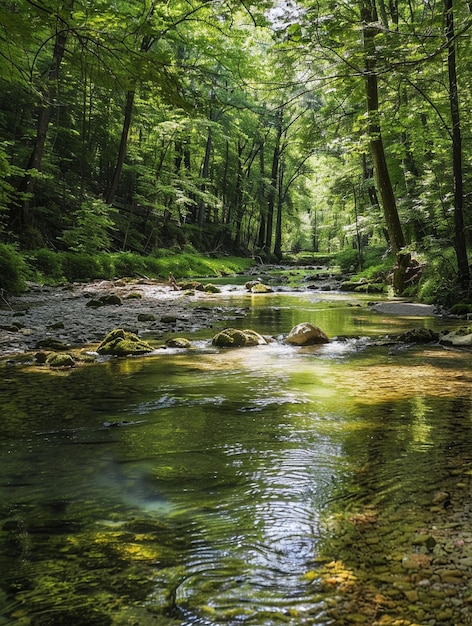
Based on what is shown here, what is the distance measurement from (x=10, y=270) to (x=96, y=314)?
3.61 metres

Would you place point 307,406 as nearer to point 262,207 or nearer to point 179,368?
point 179,368

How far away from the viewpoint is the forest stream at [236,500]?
1.59 metres

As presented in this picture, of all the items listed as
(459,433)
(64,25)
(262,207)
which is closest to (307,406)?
(459,433)

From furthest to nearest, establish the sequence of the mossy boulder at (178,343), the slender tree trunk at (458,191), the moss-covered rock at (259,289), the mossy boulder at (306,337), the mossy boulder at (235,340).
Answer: the moss-covered rock at (259,289)
the slender tree trunk at (458,191)
the mossy boulder at (306,337)
the mossy boulder at (235,340)
the mossy boulder at (178,343)

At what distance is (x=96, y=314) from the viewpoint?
9.74 m

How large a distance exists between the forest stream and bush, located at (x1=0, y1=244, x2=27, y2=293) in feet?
25.0

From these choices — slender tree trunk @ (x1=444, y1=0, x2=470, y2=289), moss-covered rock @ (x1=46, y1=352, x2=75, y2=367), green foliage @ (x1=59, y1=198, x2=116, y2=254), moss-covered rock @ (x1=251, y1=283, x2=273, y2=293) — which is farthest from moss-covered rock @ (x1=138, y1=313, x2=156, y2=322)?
green foliage @ (x1=59, y1=198, x2=116, y2=254)

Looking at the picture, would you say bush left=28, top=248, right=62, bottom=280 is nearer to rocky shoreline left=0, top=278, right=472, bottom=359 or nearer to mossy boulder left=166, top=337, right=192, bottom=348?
rocky shoreline left=0, top=278, right=472, bottom=359

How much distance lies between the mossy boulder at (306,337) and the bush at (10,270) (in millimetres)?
7780

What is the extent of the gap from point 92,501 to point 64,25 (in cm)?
376

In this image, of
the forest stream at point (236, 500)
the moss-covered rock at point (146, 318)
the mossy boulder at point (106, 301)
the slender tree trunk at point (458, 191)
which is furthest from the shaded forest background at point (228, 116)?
the moss-covered rock at point (146, 318)

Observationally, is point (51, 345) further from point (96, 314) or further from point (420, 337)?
point (420, 337)

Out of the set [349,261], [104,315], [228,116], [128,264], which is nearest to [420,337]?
[104,315]

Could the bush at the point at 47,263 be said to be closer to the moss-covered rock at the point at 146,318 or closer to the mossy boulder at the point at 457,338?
the moss-covered rock at the point at 146,318
